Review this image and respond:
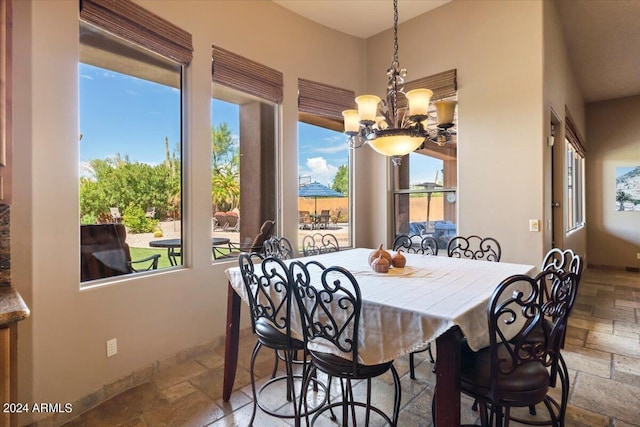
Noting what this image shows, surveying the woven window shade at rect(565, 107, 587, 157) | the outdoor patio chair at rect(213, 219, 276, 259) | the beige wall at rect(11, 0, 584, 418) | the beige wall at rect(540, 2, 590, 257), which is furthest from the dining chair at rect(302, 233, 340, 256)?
the woven window shade at rect(565, 107, 587, 157)

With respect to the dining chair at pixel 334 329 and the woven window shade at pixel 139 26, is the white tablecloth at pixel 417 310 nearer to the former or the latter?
the dining chair at pixel 334 329

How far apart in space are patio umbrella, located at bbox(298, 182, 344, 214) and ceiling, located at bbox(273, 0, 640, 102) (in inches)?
74.4

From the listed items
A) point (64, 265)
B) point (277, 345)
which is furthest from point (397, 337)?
point (64, 265)

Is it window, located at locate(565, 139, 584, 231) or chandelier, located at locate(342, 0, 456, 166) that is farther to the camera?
window, located at locate(565, 139, 584, 231)

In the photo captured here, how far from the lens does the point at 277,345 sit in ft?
6.20

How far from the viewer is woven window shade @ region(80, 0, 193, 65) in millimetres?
2197

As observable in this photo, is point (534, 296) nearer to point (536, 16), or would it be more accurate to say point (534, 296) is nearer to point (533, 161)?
point (533, 161)

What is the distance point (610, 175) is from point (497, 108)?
16.3 ft

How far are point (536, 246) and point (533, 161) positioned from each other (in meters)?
0.77

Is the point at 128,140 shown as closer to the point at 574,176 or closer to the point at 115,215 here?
the point at 115,215

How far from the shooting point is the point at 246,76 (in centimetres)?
321

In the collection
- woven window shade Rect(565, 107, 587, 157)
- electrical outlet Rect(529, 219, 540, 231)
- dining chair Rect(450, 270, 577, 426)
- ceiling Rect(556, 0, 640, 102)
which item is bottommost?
dining chair Rect(450, 270, 577, 426)

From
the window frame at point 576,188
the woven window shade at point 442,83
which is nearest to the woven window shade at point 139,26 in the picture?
the woven window shade at point 442,83

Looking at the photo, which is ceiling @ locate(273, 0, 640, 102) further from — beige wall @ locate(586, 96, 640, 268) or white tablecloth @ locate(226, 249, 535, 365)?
white tablecloth @ locate(226, 249, 535, 365)
